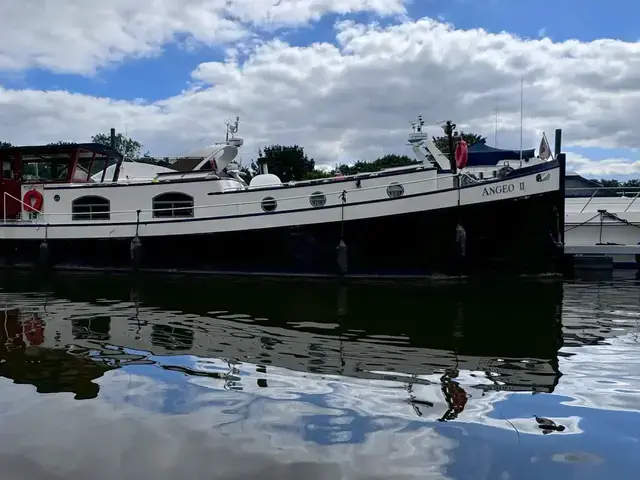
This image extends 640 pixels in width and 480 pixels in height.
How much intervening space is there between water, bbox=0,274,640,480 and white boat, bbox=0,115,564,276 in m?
3.45

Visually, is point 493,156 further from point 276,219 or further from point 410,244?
point 276,219

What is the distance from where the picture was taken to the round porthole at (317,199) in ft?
45.2

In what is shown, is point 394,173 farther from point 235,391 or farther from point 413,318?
point 235,391

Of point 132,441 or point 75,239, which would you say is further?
point 75,239

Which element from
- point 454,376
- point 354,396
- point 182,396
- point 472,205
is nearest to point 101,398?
point 182,396

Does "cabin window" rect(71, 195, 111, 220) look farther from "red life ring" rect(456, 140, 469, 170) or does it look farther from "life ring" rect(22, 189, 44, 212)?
"red life ring" rect(456, 140, 469, 170)

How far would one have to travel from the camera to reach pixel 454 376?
5504mm

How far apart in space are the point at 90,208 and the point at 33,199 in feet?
6.40

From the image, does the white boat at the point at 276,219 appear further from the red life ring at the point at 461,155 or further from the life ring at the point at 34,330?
the life ring at the point at 34,330

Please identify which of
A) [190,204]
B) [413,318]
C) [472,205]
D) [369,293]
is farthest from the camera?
[190,204]

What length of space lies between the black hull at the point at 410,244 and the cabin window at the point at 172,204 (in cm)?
97

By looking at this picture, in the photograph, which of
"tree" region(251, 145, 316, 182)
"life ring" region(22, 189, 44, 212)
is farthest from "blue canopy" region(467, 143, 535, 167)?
"tree" region(251, 145, 316, 182)

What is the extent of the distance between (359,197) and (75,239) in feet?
25.7

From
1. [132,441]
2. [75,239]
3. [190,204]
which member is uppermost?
[190,204]
